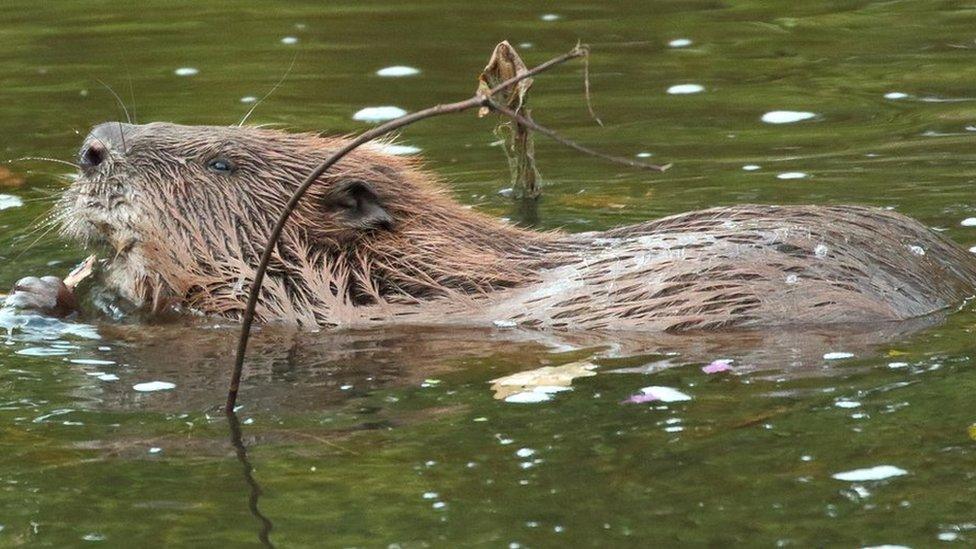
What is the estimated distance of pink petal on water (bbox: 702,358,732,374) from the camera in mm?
5461

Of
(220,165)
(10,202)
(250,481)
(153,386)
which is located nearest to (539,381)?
(250,481)

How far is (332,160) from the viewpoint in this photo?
4.49m

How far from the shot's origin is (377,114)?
415 inches

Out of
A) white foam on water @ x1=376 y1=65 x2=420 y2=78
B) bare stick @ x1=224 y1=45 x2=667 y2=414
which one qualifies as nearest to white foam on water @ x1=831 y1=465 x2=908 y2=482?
bare stick @ x1=224 y1=45 x2=667 y2=414

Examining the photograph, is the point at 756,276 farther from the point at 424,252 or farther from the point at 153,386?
the point at 153,386

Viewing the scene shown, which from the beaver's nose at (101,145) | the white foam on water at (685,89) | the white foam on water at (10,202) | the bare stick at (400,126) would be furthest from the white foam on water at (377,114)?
the bare stick at (400,126)

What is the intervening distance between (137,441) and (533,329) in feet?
5.54

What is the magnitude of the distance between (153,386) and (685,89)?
5.98m

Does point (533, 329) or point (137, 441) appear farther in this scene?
point (533, 329)

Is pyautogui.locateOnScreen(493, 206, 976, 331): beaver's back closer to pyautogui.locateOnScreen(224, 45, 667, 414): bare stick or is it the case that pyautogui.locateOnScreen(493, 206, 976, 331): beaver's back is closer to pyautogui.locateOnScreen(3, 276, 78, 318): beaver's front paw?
pyautogui.locateOnScreen(224, 45, 667, 414): bare stick

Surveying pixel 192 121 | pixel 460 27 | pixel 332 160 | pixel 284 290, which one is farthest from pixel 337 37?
pixel 332 160

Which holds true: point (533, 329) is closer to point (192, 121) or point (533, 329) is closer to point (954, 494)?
point (954, 494)

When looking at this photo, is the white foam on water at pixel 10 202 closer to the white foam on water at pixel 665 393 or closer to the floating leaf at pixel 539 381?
the floating leaf at pixel 539 381

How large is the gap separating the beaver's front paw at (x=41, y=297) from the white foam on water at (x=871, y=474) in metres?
3.49
